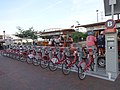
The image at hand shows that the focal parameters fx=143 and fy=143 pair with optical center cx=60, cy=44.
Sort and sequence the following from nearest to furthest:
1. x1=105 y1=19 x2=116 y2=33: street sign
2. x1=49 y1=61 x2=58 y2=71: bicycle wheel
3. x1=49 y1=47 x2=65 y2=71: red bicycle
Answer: x1=105 y1=19 x2=116 y2=33: street sign
x1=49 y1=47 x2=65 y2=71: red bicycle
x1=49 y1=61 x2=58 y2=71: bicycle wheel

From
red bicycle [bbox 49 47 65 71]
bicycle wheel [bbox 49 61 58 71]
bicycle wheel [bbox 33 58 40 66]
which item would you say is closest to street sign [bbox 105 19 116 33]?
red bicycle [bbox 49 47 65 71]

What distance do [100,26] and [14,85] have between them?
316 inches

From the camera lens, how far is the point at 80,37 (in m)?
22.5

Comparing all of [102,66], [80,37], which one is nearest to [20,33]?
[80,37]

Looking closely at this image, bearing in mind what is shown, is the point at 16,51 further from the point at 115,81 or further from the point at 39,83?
the point at 115,81

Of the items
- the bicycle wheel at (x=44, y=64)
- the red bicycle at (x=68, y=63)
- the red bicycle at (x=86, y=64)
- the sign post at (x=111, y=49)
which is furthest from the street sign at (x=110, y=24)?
the bicycle wheel at (x=44, y=64)

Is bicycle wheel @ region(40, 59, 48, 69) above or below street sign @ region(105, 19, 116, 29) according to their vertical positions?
below

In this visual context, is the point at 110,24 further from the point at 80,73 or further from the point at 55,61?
the point at 55,61

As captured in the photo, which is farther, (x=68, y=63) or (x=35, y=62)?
(x=35, y=62)

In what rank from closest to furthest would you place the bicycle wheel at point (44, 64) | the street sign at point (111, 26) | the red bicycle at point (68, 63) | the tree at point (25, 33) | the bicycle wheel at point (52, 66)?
the street sign at point (111, 26) < the red bicycle at point (68, 63) < the bicycle wheel at point (52, 66) < the bicycle wheel at point (44, 64) < the tree at point (25, 33)

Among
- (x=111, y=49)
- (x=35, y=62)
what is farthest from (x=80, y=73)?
(x=35, y=62)

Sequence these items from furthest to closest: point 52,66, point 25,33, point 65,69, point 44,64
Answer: point 25,33, point 44,64, point 52,66, point 65,69

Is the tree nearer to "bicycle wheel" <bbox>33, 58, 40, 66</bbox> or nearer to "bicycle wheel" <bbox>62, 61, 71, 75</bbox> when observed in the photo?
"bicycle wheel" <bbox>33, 58, 40, 66</bbox>

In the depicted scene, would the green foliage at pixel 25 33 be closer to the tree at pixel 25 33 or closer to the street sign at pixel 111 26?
the tree at pixel 25 33
